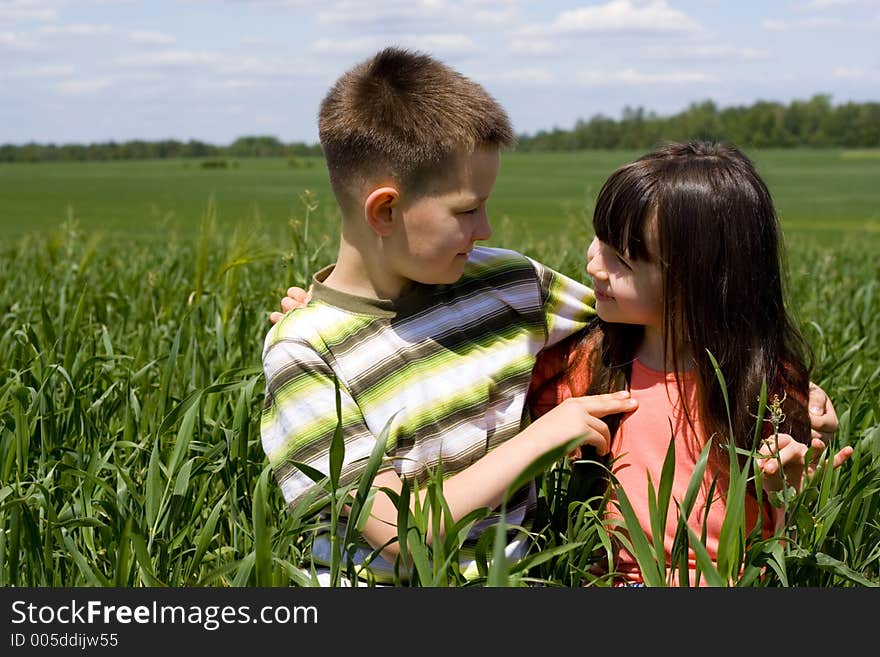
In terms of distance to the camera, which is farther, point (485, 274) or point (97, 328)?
point (97, 328)

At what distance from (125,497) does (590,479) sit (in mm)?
815

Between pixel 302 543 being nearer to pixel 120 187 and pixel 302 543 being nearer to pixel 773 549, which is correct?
pixel 773 549

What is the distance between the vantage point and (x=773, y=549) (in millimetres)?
1627

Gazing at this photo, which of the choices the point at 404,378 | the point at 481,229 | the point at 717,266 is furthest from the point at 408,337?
the point at 717,266

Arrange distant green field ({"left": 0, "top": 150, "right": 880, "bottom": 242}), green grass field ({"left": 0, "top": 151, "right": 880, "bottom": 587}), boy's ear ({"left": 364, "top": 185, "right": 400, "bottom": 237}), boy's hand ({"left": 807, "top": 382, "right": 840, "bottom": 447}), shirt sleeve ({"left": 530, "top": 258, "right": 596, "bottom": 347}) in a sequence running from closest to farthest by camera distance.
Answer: green grass field ({"left": 0, "top": 151, "right": 880, "bottom": 587}), boy's ear ({"left": 364, "top": 185, "right": 400, "bottom": 237}), boy's hand ({"left": 807, "top": 382, "right": 840, "bottom": 447}), shirt sleeve ({"left": 530, "top": 258, "right": 596, "bottom": 347}), distant green field ({"left": 0, "top": 150, "right": 880, "bottom": 242})

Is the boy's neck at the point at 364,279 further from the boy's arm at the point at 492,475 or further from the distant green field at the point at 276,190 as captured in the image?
the distant green field at the point at 276,190

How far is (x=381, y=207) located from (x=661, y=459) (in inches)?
25.3

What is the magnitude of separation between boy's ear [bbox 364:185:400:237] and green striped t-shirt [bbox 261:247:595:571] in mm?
127

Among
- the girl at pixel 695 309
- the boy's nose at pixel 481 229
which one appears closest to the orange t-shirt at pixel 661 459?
the girl at pixel 695 309

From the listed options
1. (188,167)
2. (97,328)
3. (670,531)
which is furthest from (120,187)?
(670,531)

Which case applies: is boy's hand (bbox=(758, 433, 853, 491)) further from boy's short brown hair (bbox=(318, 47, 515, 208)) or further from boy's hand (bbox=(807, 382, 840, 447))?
boy's short brown hair (bbox=(318, 47, 515, 208))

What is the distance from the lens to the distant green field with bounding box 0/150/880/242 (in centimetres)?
1909

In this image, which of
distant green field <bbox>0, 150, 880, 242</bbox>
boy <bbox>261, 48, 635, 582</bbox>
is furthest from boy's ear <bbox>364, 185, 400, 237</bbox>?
distant green field <bbox>0, 150, 880, 242</bbox>

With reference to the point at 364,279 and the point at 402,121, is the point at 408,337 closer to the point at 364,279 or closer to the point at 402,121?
the point at 364,279
